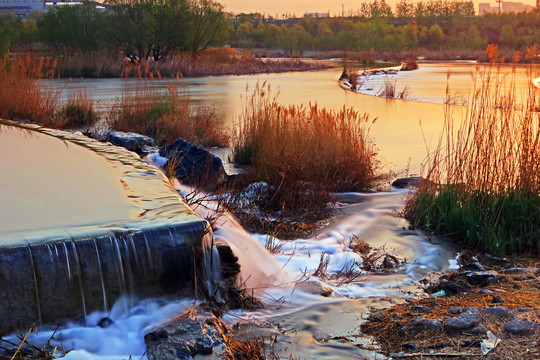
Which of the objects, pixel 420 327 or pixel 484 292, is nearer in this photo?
pixel 420 327

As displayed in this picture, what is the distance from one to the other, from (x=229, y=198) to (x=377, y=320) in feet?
11.0

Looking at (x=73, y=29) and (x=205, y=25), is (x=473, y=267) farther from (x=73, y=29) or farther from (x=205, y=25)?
(x=205, y=25)

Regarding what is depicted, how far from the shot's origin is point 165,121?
12.6 m

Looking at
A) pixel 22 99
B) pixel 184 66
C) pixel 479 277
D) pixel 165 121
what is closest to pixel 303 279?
pixel 479 277

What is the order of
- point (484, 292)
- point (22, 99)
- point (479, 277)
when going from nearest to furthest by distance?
point (484, 292), point (479, 277), point (22, 99)

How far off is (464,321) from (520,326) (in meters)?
0.34

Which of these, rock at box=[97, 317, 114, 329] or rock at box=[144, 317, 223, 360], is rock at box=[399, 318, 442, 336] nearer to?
rock at box=[144, 317, 223, 360]

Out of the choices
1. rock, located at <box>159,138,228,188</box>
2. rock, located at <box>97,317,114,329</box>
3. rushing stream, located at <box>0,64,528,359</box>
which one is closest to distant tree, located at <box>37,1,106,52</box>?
rock, located at <box>159,138,228,188</box>

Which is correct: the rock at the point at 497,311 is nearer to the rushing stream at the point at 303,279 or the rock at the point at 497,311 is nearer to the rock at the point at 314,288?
the rushing stream at the point at 303,279

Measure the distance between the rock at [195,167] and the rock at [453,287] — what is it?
3490mm

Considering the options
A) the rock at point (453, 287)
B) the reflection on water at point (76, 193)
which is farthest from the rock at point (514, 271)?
the reflection on water at point (76, 193)

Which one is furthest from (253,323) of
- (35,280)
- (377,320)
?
(35,280)

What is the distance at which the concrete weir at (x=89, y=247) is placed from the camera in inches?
171

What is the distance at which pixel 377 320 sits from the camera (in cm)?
480
